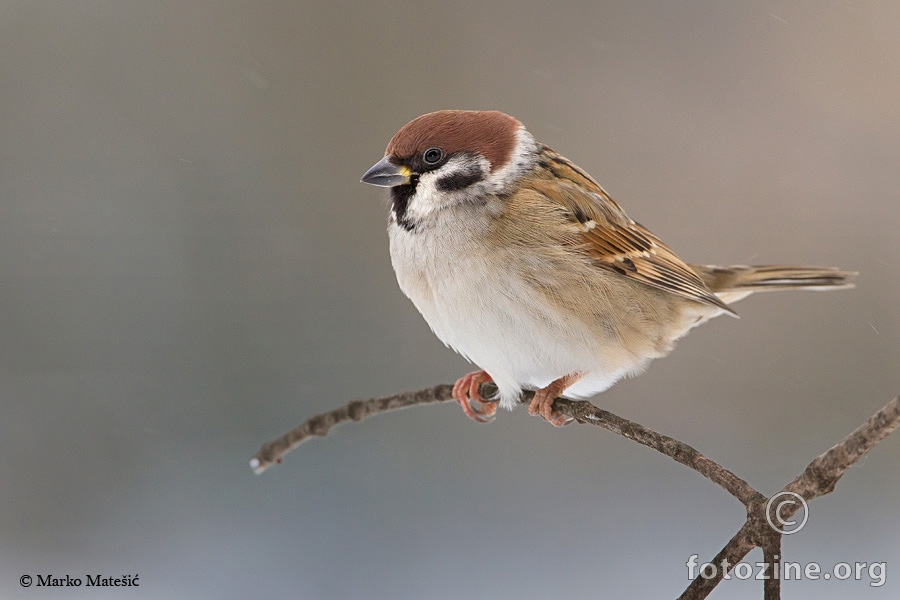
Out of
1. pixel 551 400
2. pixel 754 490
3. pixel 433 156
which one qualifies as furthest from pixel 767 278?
pixel 754 490

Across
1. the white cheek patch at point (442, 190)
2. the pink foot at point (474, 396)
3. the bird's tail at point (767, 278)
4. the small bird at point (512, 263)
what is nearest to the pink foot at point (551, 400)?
the small bird at point (512, 263)

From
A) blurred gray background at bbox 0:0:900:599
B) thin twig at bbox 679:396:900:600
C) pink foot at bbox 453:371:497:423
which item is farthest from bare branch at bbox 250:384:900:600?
blurred gray background at bbox 0:0:900:599

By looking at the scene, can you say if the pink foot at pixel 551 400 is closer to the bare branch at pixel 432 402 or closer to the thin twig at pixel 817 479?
the bare branch at pixel 432 402

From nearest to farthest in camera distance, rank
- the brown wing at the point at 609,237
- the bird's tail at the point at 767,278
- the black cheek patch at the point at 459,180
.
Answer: the black cheek patch at the point at 459,180 → the brown wing at the point at 609,237 → the bird's tail at the point at 767,278

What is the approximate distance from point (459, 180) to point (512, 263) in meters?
0.21

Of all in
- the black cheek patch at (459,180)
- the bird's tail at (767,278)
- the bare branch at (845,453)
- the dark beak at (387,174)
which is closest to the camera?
the bare branch at (845,453)

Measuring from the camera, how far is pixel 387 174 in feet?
5.49

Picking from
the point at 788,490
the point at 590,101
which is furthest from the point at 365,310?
the point at 788,490

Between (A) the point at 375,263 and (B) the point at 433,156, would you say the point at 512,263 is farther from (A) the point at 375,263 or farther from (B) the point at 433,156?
(A) the point at 375,263

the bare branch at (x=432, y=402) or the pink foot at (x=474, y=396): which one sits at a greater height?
the pink foot at (x=474, y=396)

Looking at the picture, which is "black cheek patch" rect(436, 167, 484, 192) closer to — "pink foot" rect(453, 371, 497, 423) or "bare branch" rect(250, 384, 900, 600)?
"pink foot" rect(453, 371, 497, 423)

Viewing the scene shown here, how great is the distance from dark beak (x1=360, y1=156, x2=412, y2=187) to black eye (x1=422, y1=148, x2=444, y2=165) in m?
0.04

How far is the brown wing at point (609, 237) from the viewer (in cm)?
191

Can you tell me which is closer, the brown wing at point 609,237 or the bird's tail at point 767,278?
the brown wing at point 609,237
